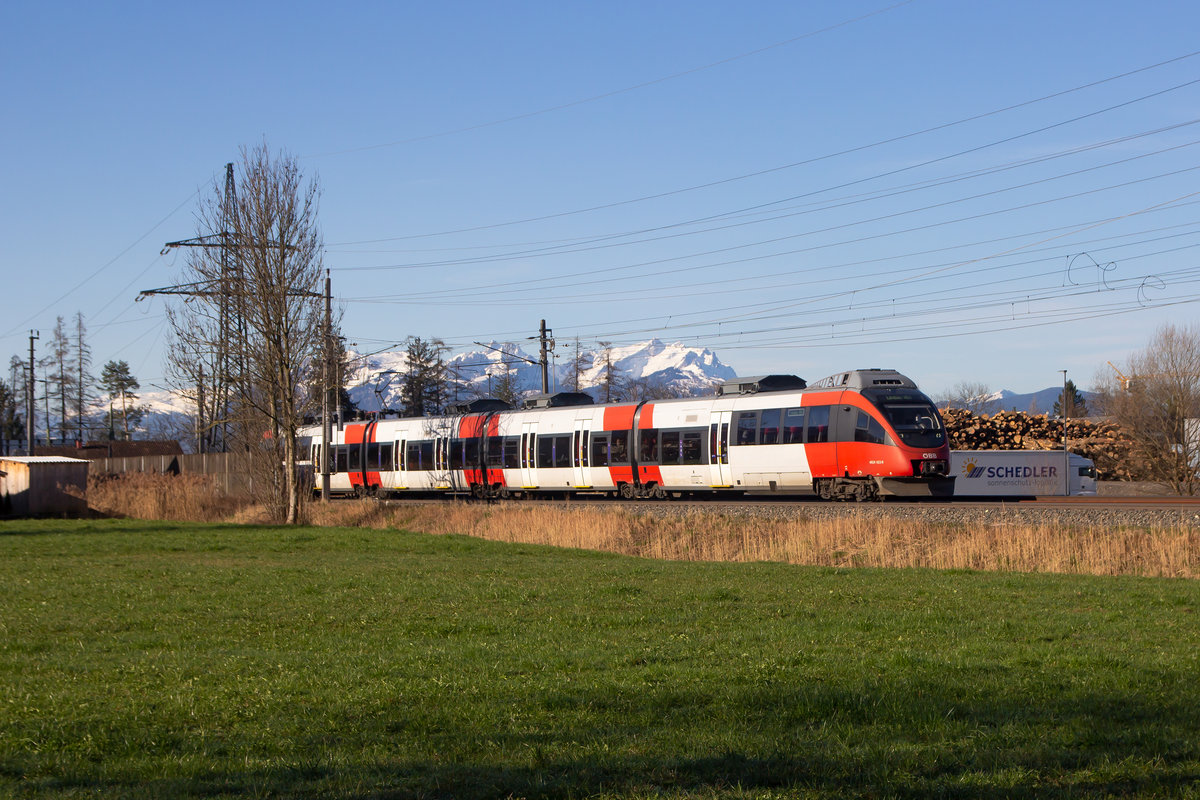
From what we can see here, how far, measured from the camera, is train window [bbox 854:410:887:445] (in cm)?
3158

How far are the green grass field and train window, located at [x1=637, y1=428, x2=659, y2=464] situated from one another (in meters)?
22.7

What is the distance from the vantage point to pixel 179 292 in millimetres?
37156

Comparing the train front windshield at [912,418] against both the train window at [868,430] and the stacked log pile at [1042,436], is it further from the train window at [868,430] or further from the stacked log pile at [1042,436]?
the stacked log pile at [1042,436]

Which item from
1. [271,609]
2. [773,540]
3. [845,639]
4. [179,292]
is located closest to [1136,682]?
[845,639]

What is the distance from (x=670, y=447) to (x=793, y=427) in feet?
17.7

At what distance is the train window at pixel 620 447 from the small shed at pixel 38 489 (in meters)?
18.7

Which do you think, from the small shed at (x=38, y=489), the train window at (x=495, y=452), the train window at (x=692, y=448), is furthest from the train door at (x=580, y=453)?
the small shed at (x=38, y=489)

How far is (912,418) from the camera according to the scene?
31812 mm

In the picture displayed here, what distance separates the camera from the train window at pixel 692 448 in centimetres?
3691

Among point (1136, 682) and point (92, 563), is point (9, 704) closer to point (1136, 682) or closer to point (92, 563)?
point (1136, 682)

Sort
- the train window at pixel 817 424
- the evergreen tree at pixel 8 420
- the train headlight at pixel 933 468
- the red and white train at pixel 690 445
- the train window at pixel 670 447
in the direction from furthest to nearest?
1. the evergreen tree at pixel 8 420
2. the train window at pixel 670 447
3. the train window at pixel 817 424
4. the red and white train at pixel 690 445
5. the train headlight at pixel 933 468

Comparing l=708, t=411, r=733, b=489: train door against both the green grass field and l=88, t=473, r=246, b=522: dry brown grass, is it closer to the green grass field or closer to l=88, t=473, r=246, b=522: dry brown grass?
l=88, t=473, r=246, b=522: dry brown grass

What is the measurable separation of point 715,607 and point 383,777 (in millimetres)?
7530

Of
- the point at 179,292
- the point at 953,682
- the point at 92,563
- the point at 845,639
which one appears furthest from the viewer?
the point at 179,292
